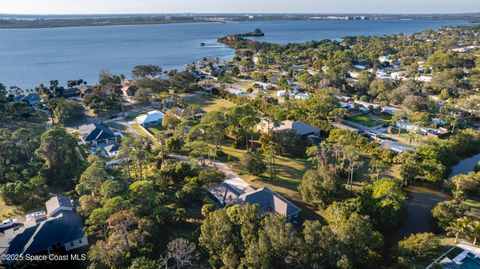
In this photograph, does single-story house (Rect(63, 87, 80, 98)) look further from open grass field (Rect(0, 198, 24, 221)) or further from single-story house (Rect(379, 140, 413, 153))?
single-story house (Rect(379, 140, 413, 153))

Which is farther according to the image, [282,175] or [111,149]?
[111,149]

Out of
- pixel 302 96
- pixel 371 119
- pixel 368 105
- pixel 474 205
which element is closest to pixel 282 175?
pixel 474 205

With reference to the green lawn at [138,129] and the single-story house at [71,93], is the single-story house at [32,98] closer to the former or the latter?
the single-story house at [71,93]

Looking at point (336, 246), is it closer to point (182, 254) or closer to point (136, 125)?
point (182, 254)

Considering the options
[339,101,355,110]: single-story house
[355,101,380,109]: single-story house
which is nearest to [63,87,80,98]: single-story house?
[339,101,355,110]: single-story house

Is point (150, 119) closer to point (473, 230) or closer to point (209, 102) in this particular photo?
point (209, 102)

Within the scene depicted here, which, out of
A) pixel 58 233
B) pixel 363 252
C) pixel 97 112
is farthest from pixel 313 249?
pixel 97 112

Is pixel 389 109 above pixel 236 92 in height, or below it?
below
